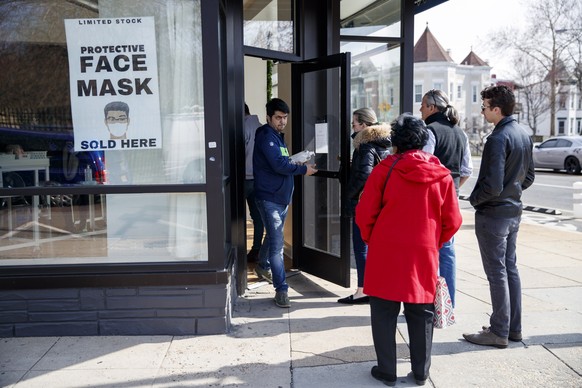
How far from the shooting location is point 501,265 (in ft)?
13.4

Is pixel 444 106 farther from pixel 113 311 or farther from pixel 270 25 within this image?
pixel 113 311

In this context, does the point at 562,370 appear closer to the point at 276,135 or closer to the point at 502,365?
the point at 502,365

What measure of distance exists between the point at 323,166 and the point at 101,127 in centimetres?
252

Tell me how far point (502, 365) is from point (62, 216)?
11.7 feet

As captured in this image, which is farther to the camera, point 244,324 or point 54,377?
point 244,324

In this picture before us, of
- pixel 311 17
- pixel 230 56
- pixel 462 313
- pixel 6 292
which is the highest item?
pixel 311 17

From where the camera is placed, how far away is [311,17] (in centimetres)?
644

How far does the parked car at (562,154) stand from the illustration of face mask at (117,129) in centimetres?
2187

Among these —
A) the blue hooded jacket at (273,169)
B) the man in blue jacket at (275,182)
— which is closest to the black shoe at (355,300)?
the man in blue jacket at (275,182)

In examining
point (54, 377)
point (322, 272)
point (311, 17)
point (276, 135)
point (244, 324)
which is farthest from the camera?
point (311, 17)

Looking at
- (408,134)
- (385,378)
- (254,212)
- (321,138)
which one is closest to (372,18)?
(321,138)

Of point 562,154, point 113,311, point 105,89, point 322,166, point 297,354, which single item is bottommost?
point 297,354

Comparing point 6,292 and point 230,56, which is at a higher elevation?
point 230,56

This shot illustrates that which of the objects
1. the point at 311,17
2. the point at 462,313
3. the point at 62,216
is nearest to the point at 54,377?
the point at 62,216
